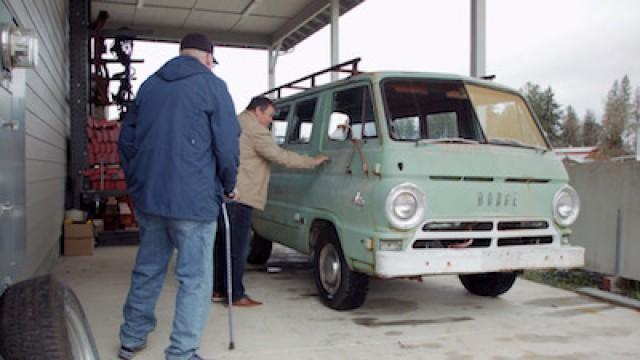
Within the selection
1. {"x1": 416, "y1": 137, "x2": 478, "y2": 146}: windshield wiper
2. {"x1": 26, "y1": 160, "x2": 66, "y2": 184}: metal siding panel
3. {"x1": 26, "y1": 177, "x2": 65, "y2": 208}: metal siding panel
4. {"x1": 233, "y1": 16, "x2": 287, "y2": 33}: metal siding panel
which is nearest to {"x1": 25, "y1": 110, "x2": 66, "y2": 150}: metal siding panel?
{"x1": 26, "y1": 160, "x2": 66, "y2": 184}: metal siding panel

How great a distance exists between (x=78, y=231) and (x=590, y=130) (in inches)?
2596

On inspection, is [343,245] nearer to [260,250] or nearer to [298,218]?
[298,218]

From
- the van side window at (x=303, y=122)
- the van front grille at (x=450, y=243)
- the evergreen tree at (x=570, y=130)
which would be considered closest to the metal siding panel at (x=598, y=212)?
the van front grille at (x=450, y=243)

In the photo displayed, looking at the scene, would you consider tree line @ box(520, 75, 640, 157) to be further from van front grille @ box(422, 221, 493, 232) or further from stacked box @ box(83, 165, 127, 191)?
van front grille @ box(422, 221, 493, 232)

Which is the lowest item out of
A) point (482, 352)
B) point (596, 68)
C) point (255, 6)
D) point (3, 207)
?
point (482, 352)

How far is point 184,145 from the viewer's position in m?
3.46

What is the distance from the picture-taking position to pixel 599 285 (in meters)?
6.64

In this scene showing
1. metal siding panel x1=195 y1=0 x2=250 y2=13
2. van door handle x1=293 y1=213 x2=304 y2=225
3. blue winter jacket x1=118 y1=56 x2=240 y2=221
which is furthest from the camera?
metal siding panel x1=195 y1=0 x2=250 y2=13

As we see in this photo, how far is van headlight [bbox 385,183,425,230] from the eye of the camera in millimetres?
4391

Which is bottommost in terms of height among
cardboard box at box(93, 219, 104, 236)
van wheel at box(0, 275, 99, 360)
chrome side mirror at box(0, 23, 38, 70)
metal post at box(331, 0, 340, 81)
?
cardboard box at box(93, 219, 104, 236)

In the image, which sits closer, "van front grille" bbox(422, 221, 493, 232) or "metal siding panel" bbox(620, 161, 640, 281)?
"van front grille" bbox(422, 221, 493, 232)

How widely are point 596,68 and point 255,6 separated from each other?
1878 inches

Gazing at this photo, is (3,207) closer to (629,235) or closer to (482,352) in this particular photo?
(482,352)

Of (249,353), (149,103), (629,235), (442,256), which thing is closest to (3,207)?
(149,103)
